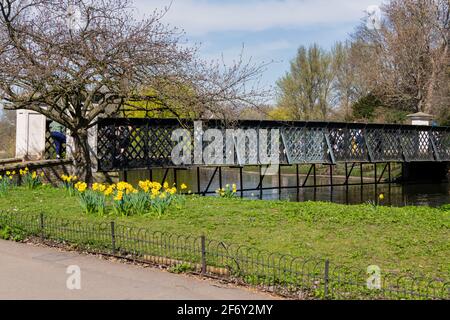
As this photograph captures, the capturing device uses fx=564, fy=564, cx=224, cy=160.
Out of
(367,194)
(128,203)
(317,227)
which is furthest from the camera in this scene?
(367,194)

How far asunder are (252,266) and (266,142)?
20.3 metres

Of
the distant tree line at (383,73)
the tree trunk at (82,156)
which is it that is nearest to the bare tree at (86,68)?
the tree trunk at (82,156)

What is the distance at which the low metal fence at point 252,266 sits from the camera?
6.59m

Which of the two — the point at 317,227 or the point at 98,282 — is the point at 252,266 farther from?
the point at 317,227

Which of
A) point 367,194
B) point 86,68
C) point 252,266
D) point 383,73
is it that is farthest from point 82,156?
point 383,73

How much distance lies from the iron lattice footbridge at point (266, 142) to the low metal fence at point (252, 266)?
11.2 m

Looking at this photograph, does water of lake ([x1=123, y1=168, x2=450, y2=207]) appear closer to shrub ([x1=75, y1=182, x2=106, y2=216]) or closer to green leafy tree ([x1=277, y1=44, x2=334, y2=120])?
green leafy tree ([x1=277, y1=44, x2=334, y2=120])

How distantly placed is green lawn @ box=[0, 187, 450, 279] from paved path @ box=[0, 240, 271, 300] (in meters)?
1.67

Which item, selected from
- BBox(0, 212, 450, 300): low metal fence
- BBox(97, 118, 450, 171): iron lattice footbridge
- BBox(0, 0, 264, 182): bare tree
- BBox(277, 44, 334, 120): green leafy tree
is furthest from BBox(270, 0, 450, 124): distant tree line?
BBox(0, 212, 450, 300): low metal fence

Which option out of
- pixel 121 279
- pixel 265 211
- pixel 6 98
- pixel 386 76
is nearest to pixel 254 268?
pixel 121 279

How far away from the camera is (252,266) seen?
756 centimetres

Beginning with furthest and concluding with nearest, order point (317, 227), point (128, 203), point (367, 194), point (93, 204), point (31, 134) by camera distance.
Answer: point (367, 194) → point (31, 134) → point (93, 204) → point (128, 203) → point (317, 227)

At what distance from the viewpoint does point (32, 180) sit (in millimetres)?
18031

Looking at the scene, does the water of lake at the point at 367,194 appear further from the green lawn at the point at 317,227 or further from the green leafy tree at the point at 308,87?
the green lawn at the point at 317,227
